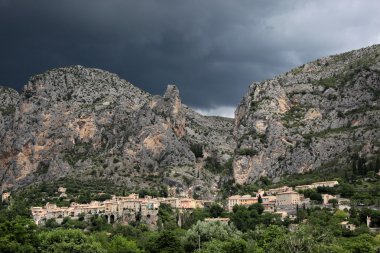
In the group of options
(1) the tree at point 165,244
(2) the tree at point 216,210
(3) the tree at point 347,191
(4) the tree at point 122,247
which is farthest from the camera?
(2) the tree at point 216,210

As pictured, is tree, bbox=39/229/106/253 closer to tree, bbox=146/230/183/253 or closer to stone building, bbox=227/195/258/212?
tree, bbox=146/230/183/253

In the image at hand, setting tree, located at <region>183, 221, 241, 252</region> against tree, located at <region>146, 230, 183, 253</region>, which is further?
tree, located at <region>183, 221, 241, 252</region>

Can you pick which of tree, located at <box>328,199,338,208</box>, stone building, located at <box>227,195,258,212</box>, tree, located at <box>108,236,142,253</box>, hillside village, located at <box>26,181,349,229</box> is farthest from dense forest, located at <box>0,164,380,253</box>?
stone building, located at <box>227,195,258,212</box>

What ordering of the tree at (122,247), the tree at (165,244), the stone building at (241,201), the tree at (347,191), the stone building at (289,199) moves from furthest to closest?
the stone building at (241,201) → the tree at (347,191) → the stone building at (289,199) → the tree at (165,244) → the tree at (122,247)

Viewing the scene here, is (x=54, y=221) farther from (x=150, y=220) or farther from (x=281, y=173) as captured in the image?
(x=281, y=173)

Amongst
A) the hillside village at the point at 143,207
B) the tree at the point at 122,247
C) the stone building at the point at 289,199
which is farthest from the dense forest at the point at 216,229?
the stone building at the point at 289,199

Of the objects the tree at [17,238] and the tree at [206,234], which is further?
the tree at [206,234]

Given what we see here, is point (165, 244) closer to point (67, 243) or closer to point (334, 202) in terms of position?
point (67, 243)

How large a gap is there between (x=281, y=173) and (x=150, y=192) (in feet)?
143

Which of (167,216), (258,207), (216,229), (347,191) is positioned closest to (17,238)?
(216,229)

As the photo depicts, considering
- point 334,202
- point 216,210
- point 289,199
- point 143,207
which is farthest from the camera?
point 216,210

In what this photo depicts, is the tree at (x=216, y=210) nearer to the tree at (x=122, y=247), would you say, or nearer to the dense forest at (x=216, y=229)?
the dense forest at (x=216, y=229)

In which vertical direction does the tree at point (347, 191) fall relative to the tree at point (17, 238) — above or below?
above

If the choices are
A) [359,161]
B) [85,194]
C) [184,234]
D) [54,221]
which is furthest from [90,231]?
[359,161]
